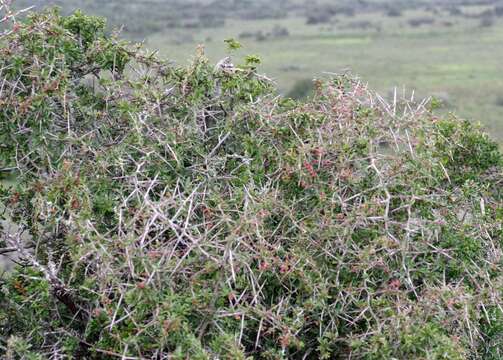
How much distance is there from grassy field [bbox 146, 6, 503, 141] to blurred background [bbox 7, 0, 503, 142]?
2.1 inches

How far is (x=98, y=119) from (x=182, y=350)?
164 cm

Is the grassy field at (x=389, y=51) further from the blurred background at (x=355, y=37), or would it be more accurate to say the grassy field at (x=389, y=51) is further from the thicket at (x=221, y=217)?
the thicket at (x=221, y=217)

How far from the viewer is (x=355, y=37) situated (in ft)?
161

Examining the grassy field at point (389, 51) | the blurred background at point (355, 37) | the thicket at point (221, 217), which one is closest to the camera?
the thicket at point (221, 217)

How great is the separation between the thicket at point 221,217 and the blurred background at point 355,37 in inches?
741

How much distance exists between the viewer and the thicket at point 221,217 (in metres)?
3.67

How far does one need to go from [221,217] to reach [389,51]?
40711mm

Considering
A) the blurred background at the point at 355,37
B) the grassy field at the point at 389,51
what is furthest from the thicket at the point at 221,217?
the grassy field at the point at 389,51

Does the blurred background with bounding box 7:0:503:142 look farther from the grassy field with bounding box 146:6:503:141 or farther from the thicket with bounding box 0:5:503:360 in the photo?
the thicket with bounding box 0:5:503:360

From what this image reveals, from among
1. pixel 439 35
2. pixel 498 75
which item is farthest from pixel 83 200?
pixel 439 35

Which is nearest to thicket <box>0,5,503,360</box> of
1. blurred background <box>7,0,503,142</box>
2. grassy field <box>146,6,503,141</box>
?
blurred background <box>7,0,503,142</box>

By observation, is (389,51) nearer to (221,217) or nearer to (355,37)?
(355,37)

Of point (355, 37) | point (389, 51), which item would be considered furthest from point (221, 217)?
point (355, 37)

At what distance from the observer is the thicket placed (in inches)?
145
